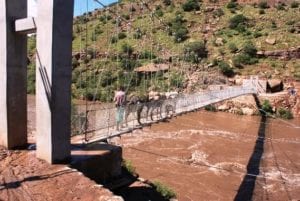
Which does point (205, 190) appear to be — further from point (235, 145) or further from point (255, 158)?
point (235, 145)

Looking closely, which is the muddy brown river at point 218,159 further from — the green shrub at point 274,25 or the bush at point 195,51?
the green shrub at point 274,25

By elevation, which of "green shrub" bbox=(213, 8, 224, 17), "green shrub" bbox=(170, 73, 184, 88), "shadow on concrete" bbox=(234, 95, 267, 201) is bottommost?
"shadow on concrete" bbox=(234, 95, 267, 201)

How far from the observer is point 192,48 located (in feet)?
84.6

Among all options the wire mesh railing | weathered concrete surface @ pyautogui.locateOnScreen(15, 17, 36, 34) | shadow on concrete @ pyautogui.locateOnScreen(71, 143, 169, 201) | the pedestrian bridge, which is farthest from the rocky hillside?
weathered concrete surface @ pyautogui.locateOnScreen(15, 17, 36, 34)

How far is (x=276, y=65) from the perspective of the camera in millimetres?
22641

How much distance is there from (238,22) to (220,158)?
1986 cm

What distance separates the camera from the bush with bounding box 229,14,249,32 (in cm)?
2867

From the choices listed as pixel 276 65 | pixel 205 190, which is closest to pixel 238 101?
pixel 276 65

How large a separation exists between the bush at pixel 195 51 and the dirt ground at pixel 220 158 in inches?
320

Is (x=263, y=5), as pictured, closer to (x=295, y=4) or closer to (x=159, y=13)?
(x=295, y=4)

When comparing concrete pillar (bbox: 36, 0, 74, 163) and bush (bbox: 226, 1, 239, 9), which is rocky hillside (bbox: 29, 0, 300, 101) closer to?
bush (bbox: 226, 1, 239, 9)

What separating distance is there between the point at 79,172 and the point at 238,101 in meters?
16.0

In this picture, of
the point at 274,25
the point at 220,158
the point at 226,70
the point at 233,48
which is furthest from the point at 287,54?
the point at 220,158

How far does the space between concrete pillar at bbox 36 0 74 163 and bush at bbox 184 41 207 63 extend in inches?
776
